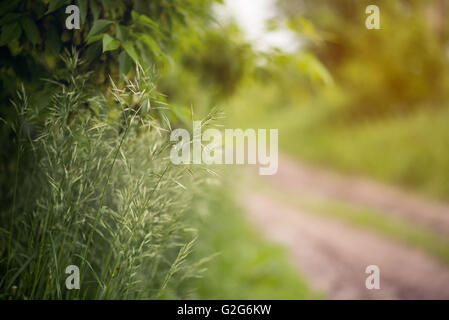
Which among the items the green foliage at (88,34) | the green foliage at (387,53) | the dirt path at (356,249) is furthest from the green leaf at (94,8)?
the green foliage at (387,53)

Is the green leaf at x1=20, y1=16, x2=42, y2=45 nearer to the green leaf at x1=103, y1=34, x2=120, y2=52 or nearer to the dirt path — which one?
the green leaf at x1=103, y1=34, x2=120, y2=52

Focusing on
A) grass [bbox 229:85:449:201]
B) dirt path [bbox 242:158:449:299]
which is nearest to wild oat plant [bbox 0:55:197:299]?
dirt path [bbox 242:158:449:299]

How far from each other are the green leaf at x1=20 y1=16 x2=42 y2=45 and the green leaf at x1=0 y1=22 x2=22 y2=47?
3 centimetres

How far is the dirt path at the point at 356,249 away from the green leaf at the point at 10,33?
3.45m

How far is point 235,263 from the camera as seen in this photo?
12.0 feet

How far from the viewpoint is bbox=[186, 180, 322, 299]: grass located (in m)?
3.10

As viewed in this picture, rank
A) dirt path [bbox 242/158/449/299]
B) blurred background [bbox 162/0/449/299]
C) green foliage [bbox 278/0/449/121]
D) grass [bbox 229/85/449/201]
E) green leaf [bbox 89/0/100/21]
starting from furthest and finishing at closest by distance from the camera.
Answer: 1. green foliage [bbox 278/0/449/121]
2. grass [bbox 229/85/449/201]
3. dirt path [bbox 242/158/449/299]
4. blurred background [bbox 162/0/449/299]
5. green leaf [bbox 89/0/100/21]

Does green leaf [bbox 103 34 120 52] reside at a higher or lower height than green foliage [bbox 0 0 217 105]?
lower

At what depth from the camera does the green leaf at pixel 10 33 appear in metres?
1.43

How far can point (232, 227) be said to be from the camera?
4359mm

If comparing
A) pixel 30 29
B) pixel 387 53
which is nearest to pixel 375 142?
pixel 387 53

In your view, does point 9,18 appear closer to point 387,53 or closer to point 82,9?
point 82,9

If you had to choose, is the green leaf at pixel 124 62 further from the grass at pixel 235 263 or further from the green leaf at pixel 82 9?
the grass at pixel 235 263

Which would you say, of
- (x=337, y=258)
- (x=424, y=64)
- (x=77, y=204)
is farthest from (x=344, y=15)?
(x=77, y=204)
